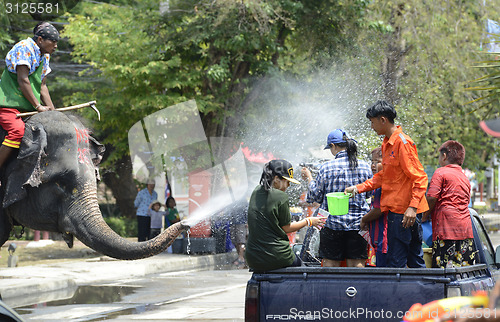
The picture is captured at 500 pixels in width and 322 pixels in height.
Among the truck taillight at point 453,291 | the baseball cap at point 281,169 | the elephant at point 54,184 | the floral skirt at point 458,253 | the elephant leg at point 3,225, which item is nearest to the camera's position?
the truck taillight at point 453,291

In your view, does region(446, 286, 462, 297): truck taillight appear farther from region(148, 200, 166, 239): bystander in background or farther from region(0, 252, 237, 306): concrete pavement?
region(148, 200, 166, 239): bystander in background

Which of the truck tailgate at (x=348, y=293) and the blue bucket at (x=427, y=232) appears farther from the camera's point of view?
the blue bucket at (x=427, y=232)

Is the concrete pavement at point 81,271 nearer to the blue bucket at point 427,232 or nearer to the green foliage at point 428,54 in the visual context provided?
the blue bucket at point 427,232

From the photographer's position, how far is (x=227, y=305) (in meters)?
10.6

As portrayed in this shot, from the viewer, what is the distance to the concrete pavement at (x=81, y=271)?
12.0 m

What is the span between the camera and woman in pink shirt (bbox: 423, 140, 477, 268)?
6.79m

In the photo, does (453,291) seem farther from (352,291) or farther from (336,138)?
(336,138)

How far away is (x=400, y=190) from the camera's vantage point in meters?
6.21

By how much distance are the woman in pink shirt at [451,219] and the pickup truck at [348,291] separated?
1250mm

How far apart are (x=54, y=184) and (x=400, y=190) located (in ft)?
9.22

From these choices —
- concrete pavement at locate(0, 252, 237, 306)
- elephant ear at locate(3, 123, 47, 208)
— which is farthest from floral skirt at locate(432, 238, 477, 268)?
concrete pavement at locate(0, 252, 237, 306)

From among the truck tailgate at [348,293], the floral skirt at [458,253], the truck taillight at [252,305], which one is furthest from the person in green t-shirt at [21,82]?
the floral skirt at [458,253]

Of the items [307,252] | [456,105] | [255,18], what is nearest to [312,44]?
[255,18]

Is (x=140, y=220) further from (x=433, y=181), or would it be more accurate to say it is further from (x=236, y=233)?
(x=433, y=181)
